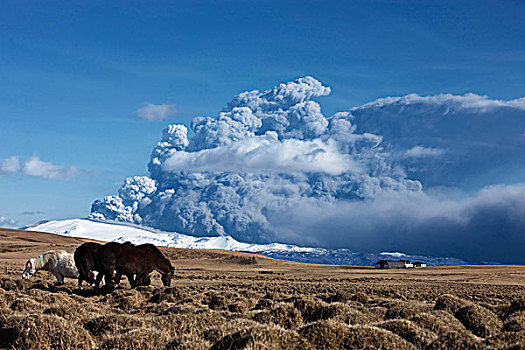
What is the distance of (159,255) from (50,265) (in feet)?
25.9

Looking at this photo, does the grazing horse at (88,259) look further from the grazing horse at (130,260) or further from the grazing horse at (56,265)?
the grazing horse at (56,265)

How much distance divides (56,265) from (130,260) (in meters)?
7.42

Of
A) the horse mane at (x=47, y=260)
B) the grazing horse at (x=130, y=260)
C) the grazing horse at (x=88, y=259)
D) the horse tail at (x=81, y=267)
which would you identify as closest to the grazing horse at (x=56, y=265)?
the horse mane at (x=47, y=260)

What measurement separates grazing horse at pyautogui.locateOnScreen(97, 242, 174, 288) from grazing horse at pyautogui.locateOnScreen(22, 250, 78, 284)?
19.7ft

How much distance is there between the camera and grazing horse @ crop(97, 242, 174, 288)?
2502 cm

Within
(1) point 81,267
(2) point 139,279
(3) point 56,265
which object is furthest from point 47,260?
(2) point 139,279

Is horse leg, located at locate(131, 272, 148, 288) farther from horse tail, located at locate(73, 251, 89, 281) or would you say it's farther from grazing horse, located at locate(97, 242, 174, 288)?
horse tail, located at locate(73, 251, 89, 281)

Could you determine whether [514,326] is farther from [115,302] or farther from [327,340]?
[115,302]

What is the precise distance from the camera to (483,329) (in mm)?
14062

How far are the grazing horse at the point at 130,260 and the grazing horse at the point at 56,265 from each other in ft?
19.7

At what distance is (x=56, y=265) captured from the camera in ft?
99.2

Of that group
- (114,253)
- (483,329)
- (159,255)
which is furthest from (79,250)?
(483,329)

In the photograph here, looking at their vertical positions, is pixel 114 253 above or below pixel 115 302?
above

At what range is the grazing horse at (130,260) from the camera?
2502cm
